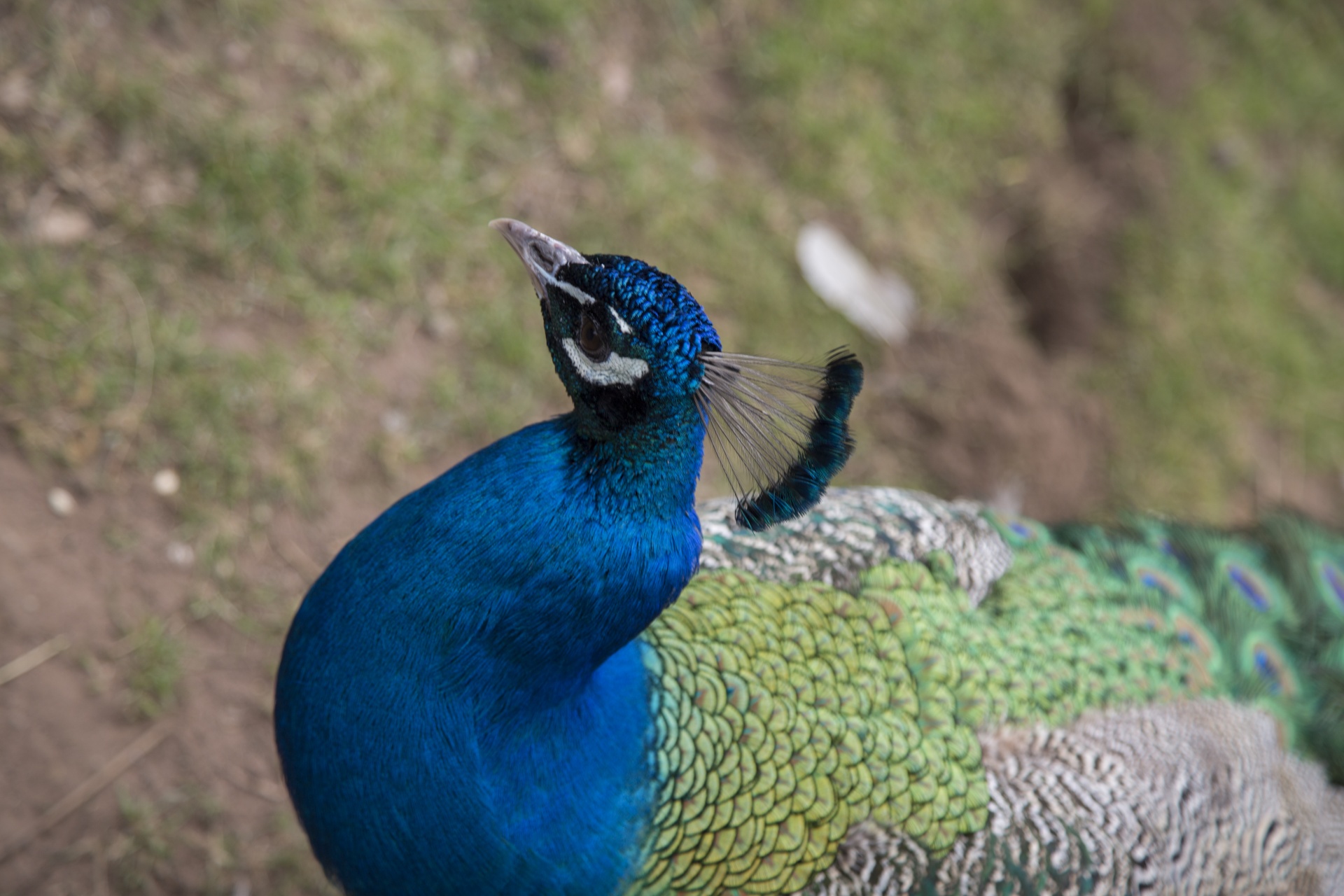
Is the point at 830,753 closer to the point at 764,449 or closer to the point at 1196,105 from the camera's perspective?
the point at 764,449

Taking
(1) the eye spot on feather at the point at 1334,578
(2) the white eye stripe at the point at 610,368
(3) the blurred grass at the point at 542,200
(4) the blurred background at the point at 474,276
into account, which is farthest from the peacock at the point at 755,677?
(3) the blurred grass at the point at 542,200

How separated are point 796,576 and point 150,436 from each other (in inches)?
55.4

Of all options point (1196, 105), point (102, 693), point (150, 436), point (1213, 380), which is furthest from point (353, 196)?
point (1196, 105)

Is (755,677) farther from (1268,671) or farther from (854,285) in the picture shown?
(854,285)

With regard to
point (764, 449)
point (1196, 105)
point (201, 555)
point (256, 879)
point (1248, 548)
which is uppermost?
point (1196, 105)

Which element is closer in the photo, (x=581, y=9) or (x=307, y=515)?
(x=307, y=515)

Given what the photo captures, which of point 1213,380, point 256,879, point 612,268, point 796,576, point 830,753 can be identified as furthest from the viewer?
point 1213,380

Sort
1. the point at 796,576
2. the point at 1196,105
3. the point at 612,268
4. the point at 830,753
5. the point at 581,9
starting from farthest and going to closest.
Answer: the point at 1196,105 < the point at 581,9 < the point at 796,576 < the point at 830,753 < the point at 612,268

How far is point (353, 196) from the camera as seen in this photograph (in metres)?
2.65

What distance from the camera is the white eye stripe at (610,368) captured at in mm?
1218

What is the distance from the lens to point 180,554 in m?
2.22

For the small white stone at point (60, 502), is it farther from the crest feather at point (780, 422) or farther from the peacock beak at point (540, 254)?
the crest feather at point (780, 422)

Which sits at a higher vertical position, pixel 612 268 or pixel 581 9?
pixel 581 9

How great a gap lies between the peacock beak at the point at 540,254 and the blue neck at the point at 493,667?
180 millimetres
